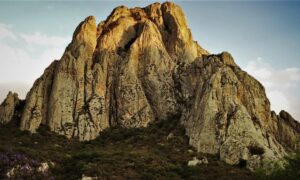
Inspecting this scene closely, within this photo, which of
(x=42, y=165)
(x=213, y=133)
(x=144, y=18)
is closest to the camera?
(x=42, y=165)

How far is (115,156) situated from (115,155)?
119 cm

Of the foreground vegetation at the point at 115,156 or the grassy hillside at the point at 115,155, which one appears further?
the grassy hillside at the point at 115,155

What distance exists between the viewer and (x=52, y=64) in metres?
102

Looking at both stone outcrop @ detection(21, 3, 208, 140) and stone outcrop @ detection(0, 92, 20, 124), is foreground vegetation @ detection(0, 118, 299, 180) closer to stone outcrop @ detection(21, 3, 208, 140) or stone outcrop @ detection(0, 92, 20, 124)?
stone outcrop @ detection(0, 92, 20, 124)

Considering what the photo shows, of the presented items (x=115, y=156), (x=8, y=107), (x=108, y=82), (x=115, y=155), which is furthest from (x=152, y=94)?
(x=8, y=107)

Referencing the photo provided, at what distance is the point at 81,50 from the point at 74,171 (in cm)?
3938

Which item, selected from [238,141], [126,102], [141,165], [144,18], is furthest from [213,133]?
[144,18]

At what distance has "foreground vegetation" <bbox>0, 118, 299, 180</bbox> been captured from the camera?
219 feet

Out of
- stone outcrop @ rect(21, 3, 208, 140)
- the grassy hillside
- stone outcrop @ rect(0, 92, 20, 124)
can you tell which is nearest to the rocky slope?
stone outcrop @ rect(21, 3, 208, 140)

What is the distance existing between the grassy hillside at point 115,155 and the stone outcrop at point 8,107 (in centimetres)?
298

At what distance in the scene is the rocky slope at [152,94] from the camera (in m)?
82.0

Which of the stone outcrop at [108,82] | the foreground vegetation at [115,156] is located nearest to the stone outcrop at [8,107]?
the stone outcrop at [108,82]

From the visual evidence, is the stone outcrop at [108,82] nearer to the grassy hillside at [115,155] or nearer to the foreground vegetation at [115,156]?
the grassy hillside at [115,155]

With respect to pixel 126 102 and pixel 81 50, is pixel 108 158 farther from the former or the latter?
pixel 81 50
